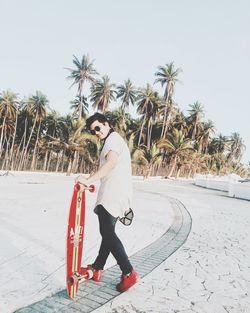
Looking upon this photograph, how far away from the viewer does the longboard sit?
3115 mm

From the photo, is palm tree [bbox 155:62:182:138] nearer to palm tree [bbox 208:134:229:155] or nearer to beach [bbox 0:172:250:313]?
palm tree [bbox 208:134:229:155]

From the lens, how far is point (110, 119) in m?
66.6

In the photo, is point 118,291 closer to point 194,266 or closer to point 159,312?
point 159,312

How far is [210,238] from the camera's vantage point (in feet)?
22.2

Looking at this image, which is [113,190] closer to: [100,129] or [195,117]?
[100,129]

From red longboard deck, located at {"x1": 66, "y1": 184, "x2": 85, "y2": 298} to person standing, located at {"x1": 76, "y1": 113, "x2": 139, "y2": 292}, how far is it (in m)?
0.18

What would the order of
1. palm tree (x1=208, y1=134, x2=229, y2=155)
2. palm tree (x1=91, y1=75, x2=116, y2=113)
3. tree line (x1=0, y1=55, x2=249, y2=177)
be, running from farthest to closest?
1. palm tree (x1=208, y1=134, x2=229, y2=155)
2. palm tree (x1=91, y1=75, x2=116, y2=113)
3. tree line (x1=0, y1=55, x2=249, y2=177)

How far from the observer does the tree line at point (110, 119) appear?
4791 cm

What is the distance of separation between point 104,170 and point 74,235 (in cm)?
69

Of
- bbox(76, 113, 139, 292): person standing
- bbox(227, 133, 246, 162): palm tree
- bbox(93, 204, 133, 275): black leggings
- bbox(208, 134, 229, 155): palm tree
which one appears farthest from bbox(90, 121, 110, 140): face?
bbox(227, 133, 246, 162): palm tree

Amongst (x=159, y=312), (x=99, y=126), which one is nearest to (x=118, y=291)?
(x=159, y=312)

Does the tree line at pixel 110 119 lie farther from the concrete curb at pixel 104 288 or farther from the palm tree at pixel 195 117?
the concrete curb at pixel 104 288

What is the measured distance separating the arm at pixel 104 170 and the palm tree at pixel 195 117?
70406 millimetres

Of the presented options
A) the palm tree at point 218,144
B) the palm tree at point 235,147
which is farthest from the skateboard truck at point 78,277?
the palm tree at point 235,147
